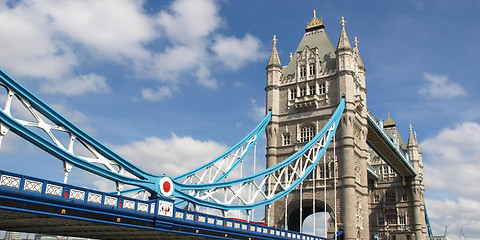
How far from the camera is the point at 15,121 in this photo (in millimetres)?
19188

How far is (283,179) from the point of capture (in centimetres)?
4741

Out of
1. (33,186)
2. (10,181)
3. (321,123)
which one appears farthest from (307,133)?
(10,181)

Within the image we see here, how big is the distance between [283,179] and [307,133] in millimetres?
5272

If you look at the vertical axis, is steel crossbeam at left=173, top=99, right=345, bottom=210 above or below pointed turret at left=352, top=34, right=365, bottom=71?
below

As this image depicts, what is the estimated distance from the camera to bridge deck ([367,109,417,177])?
5527 centimetres

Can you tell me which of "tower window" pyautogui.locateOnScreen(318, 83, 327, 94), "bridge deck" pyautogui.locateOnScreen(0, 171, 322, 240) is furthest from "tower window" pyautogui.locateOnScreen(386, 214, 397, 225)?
"bridge deck" pyautogui.locateOnScreen(0, 171, 322, 240)

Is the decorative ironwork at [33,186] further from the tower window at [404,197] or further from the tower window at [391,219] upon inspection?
the tower window at [404,197]

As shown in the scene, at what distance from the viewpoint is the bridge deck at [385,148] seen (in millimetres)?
55269

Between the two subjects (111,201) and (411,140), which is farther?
(411,140)

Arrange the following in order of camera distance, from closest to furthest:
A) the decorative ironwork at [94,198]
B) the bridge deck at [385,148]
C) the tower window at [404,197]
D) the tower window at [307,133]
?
the decorative ironwork at [94,198] < the tower window at [307,133] < the bridge deck at [385,148] < the tower window at [404,197]

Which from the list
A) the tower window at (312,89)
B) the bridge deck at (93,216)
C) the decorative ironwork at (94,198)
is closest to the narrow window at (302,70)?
the tower window at (312,89)

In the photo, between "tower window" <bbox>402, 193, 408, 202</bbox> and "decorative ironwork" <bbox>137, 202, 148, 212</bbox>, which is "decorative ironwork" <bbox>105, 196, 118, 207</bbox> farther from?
"tower window" <bbox>402, 193, 408, 202</bbox>

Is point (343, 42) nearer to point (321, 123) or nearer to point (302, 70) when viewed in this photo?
point (302, 70)

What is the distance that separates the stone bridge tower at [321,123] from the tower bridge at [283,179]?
0.11 meters
